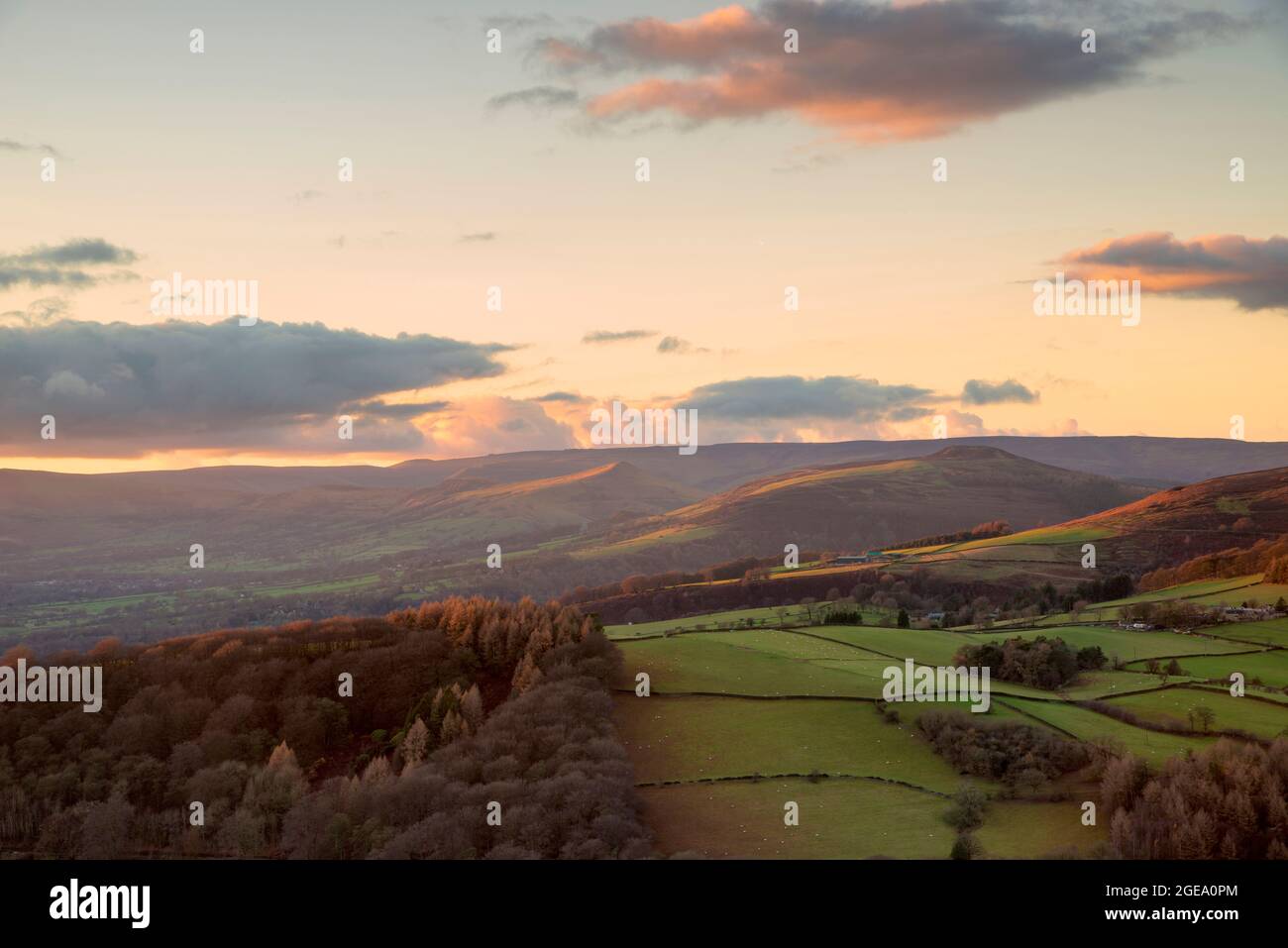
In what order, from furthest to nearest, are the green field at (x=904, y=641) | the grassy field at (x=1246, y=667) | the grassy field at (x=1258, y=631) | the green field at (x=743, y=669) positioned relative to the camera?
the green field at (x=904, y=641), the grassy field at (x=1258, y=631), the green field at (x=743, y=669), the grassy field at (x=1246, y=667)

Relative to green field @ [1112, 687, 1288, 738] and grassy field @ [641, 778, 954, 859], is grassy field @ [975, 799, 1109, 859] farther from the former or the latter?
green field @ [1112, 687, 1288, 738]

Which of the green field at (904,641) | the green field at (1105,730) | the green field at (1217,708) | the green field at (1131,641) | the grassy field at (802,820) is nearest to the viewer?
the grassy field at (802,820)

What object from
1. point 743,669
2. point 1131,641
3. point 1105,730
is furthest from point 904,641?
point 1105,730

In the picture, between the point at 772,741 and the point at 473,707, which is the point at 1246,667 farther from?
the point at 473,707

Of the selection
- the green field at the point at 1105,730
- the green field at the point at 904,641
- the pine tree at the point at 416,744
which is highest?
the green field at the point at 904,641

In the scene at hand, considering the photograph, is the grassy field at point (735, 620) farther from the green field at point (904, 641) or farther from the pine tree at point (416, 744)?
the pine tree at point (416, 744)

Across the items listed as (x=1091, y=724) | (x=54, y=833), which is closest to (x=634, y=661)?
(x=1091, y=724)

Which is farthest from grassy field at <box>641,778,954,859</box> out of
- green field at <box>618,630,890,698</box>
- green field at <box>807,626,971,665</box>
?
green field at <box>807,626,971,665</box>

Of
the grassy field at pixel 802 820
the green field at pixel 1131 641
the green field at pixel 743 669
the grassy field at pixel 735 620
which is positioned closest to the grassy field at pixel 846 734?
the grassy field at pixel 802 820

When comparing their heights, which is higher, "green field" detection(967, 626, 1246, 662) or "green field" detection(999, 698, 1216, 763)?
"green field" detection(967, 626, 1246, 662)

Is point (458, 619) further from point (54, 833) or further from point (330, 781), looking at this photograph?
point (54, 833)

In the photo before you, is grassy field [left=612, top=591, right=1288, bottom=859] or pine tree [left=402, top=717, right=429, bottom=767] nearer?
grassy field [left=612, top=591, right=1288, bottom=859]
